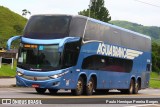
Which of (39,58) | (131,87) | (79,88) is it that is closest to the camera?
(39,58)

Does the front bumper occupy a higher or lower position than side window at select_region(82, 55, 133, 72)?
lower

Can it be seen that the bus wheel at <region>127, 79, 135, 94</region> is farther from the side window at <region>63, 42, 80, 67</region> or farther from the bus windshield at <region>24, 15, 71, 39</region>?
the bus windshield at <region>24, 15, 71, 39</region>

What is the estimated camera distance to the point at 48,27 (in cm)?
2544

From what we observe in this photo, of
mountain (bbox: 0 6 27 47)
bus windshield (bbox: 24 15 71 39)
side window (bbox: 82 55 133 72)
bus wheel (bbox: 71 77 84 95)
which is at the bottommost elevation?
bus wheel (bbox: 71 77 84 95)

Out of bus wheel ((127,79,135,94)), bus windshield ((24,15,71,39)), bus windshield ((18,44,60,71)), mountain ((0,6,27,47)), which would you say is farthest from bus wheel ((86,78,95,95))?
mountain ((0,6,27,47))

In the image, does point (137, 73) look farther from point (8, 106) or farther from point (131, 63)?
point (8, 106)

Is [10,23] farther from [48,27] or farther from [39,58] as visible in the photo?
[39,58]

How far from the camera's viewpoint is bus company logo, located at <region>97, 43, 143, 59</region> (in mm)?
28422

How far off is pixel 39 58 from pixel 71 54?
4.91ft

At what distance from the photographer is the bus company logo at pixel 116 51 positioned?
2842 centimetres

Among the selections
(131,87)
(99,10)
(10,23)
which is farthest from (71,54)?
(10,23)

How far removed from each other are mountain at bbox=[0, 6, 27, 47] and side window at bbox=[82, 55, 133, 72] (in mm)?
111787

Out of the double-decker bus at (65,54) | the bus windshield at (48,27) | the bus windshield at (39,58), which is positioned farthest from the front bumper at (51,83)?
the bus windshield at (48,27)

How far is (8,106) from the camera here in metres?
16.7
